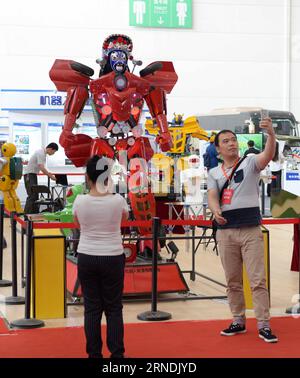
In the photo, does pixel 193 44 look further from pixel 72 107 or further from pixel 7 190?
pixel 72 107

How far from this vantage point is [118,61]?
8.00 metres

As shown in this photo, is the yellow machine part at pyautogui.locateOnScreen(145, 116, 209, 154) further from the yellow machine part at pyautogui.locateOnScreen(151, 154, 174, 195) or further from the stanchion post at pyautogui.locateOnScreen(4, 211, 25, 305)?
the stanchion post at pyautogui.locateOnScreen(4, 211, 25, 305)

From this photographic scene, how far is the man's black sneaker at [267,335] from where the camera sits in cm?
521

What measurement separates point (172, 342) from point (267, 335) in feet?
2.27

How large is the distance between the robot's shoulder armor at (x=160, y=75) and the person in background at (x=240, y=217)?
9.89ft

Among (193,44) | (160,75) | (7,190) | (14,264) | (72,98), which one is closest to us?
(14,264)

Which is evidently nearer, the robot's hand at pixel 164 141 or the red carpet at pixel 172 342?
the red carpet at pixel 172 342

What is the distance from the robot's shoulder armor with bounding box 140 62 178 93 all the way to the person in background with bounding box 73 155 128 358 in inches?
151

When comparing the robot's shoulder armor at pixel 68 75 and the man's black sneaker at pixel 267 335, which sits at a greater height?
the robot's shoulder armor at pixel 68 75

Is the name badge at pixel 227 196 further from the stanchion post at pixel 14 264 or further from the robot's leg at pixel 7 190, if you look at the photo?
the robot's leg at pixel 7 190

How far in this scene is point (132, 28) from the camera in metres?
21.7

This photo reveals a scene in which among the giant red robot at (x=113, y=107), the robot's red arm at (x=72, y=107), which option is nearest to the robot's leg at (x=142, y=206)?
the giant red robot at (x=113, y=107)

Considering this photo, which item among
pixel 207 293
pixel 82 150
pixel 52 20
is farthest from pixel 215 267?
pixel 52 20

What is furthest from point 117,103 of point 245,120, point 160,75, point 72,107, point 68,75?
point 245,120
